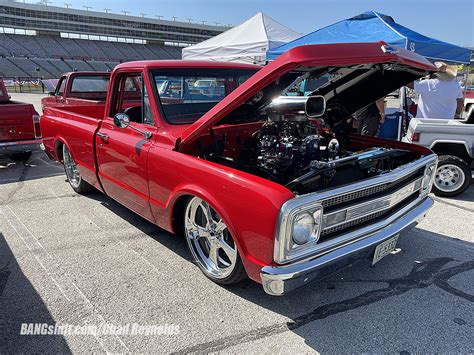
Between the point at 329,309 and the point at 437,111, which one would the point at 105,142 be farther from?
the point at 437,111

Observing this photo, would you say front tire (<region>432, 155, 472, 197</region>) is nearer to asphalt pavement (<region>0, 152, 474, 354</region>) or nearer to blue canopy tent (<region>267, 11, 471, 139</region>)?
asphalt pavement (<region>0, 152, 474, 354</region>)

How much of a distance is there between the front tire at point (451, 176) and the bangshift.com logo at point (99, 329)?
Result: 15.1ft

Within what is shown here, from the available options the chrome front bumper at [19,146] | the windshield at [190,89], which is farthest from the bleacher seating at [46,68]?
the windshield at [190,89]

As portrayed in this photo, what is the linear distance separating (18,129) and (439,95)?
8013 millimetres

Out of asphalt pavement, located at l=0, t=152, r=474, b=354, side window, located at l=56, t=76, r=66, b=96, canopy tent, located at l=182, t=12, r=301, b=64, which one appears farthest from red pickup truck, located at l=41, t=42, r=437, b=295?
canopy tent, located at l=182, t=12, r=301, b=64

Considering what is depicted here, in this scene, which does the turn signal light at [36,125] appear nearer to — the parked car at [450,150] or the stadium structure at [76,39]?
the parked car at [450,150]

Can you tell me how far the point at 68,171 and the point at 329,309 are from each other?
15.0 ft

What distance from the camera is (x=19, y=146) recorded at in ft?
23.7

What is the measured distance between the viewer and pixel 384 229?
288 cm

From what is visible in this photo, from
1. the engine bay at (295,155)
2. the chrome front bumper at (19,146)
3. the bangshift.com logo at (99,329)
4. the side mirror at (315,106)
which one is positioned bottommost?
the bangshift.com logo at (99,329)

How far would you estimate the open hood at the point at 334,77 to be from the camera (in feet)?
8.41

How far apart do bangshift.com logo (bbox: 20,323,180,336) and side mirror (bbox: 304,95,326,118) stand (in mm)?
2326

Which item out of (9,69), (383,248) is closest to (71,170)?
(383,248)

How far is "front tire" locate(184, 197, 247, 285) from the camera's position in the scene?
298 cm
